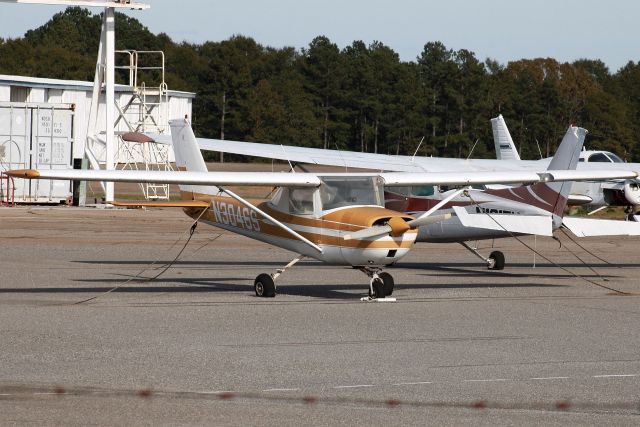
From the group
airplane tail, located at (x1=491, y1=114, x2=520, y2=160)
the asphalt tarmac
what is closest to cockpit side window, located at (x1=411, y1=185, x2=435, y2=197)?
the asphalt tarmac

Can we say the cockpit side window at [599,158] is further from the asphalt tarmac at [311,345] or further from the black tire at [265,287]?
the black tire at [265,287]

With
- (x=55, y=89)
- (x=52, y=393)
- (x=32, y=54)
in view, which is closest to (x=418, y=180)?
(x=52, y=393)

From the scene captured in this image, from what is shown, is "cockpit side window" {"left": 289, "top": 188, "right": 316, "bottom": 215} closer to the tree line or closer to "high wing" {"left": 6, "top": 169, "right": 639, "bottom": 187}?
"high wing" {"left": 6, "top": 169, "right": 639, "bottom": 187}

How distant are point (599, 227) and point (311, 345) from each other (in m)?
8.66

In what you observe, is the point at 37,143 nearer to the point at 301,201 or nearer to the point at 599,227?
the point at 301,201

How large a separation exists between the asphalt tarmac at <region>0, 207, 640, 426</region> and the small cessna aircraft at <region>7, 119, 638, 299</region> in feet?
2.14

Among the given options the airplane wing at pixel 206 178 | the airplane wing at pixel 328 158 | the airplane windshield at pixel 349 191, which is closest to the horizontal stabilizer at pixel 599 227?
the airplane windshield at pixel 349 191

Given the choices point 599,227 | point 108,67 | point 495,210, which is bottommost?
point 599,227

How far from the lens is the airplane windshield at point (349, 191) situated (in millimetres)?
15695

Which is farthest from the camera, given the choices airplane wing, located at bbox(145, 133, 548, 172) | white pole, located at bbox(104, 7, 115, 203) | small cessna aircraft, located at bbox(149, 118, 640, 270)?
white pole, located at bbox(104, 7, 115, 203)

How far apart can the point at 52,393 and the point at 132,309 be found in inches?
226

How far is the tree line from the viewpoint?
95.0m

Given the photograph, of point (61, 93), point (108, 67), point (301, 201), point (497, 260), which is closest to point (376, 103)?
point (61, 93)

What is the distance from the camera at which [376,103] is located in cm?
9788
